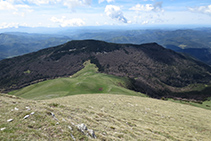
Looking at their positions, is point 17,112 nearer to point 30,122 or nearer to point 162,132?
point 30,122

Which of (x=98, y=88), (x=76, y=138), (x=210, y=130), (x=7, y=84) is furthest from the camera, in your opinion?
(x=7, y=84)

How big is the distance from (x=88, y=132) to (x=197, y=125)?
1169 inches

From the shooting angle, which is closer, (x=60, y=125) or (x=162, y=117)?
(x=60, y=125)

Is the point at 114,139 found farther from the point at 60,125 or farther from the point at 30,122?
the point at 30,122

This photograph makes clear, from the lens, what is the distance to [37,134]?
36.8ft

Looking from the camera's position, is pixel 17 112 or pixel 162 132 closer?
pixel 17 112

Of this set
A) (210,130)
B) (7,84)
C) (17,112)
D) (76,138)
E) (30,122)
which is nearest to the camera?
(76,138)

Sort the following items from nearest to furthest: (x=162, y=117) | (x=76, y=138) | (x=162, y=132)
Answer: (x=76, y=138)
(x=162, y=132)
(x=162, y=117)

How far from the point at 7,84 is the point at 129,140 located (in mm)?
250583

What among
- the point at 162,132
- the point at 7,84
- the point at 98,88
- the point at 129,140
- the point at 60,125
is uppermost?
the point at 60,125

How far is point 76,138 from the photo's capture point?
39.9 ft

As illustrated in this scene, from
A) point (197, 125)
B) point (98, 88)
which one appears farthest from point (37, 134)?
point (98, 88)

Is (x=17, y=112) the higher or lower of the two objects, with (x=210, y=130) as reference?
higher

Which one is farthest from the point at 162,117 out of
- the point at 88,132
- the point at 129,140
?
the point at 88,132
